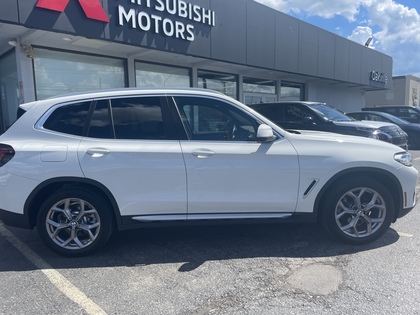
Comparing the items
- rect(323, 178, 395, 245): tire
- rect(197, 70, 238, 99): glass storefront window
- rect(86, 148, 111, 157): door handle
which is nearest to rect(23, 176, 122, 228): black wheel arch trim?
rect(86, 148, 111, 157): door handle

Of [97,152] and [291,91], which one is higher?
[291,91]

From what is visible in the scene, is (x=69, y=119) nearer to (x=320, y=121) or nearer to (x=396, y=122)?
(x=320, y=121)

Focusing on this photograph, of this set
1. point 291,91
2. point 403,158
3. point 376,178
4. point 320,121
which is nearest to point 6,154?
point 376,178

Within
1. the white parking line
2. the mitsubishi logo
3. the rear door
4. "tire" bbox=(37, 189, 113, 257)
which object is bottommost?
the white parking line

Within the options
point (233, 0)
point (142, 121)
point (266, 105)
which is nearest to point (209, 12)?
point (233, 0)

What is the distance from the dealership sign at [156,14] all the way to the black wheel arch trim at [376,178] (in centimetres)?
642

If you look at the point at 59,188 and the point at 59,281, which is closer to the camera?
the point at 59,281

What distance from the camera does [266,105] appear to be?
32.2 feet

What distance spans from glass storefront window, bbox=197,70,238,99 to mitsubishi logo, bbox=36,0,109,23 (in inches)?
198

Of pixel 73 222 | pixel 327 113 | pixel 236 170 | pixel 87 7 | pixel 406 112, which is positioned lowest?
pixel 73 222

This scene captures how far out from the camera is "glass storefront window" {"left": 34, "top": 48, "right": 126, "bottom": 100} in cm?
850

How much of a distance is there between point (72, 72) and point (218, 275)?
7.72 metres

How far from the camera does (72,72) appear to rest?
29.8 ft

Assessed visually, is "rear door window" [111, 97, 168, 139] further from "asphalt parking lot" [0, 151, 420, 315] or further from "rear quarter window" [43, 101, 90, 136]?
"asphalt parking lot" [0, 151, 420, 315]
